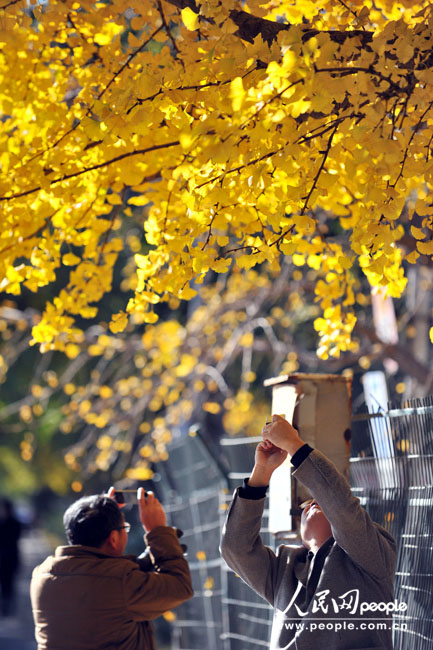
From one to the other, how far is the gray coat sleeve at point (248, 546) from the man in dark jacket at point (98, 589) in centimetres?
56

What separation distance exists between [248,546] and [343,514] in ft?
1.43

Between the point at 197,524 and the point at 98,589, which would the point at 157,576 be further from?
the point at 197,524

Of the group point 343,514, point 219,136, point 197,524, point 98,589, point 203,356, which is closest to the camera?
point 219,136

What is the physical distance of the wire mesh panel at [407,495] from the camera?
321 cm

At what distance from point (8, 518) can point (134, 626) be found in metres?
13.2

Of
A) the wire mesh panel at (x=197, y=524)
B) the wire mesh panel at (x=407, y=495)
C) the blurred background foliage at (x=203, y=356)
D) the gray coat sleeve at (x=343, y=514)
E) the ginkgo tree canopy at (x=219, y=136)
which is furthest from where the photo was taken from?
the blurred background foliage at (x=203, y=356)

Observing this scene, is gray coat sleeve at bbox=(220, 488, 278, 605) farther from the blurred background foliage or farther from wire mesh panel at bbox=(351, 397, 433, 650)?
the blurred background foliage

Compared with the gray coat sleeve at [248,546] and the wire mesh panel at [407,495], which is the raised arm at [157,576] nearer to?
the gray coat sleeve at [248,546]

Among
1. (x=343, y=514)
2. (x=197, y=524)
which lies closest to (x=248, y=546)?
(x=343, y=514)

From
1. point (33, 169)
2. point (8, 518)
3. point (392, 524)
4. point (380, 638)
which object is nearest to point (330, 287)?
point (392, 524)

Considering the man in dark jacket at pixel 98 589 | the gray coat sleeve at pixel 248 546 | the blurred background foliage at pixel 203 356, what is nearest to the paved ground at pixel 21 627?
the blurred background foliage at pixel 203 356

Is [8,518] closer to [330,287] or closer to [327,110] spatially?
[330,287]

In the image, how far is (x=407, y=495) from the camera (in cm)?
337

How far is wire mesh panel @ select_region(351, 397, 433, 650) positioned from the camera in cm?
321
